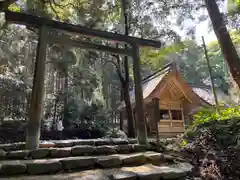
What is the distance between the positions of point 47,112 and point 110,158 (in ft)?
22.9

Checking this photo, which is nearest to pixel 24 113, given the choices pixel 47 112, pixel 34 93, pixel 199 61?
pixel 47 112

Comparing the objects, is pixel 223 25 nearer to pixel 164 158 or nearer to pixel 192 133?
pixel 192 133

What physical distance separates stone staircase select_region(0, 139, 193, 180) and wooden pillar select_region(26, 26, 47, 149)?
10.5 inches

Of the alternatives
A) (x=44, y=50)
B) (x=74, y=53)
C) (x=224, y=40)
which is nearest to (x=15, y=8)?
(x=74, y=53)

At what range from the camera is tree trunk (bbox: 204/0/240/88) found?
5066 millimetres

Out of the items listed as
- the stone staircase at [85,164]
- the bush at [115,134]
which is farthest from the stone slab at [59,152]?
the bush at [115,134]

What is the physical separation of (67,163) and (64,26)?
8.88 feet

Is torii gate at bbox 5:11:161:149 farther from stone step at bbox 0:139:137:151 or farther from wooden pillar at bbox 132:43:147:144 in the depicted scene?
stone step at bbox 0:139:137:151

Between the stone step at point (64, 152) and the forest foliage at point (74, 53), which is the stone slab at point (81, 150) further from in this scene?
the forest foliage at point (74, 53)

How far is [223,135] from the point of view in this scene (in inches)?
167

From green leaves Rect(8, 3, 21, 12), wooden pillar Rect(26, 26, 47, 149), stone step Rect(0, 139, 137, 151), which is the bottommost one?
stone step Rect(0, 139, 137, 151)

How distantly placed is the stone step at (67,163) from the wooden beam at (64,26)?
98.1 inches

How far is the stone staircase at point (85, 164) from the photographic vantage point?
8.95ft

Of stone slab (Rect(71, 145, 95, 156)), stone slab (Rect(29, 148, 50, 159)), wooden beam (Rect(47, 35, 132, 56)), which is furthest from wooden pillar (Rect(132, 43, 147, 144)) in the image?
stone slab (Rect(29, 148, 50, 159))
